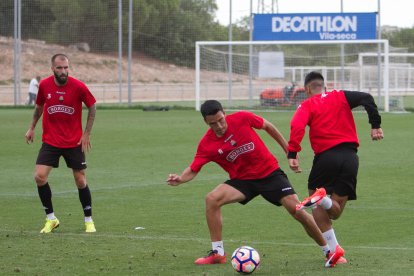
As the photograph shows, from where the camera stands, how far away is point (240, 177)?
969 centimetres

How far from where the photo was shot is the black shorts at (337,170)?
9.56 meters

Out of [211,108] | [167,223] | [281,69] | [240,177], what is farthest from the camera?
[281,69]

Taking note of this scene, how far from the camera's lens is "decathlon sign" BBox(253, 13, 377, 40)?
40.8m

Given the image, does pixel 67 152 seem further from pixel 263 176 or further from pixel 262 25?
pixel 262 25

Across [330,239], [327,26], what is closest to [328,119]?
[330,239]

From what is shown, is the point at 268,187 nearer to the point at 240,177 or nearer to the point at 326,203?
the point at 240,177

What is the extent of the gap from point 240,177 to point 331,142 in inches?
38.0

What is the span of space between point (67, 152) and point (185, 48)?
123ft

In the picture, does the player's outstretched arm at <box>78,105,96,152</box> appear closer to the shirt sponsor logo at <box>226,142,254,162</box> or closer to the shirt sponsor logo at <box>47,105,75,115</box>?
the shirt sponsor logo at <box>47,105,75,115</box>

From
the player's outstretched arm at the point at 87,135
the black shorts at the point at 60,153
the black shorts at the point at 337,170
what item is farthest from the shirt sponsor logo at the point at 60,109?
the black shorts at the point at 337,170

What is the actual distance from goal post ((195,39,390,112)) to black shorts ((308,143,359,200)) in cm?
3022

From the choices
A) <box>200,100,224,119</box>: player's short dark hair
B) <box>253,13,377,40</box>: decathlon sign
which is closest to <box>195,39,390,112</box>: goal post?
<box>253,13,377,40</box>: decathlon sign

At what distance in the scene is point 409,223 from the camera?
12.1m

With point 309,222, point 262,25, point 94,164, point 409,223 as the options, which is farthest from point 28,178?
point 262,25
